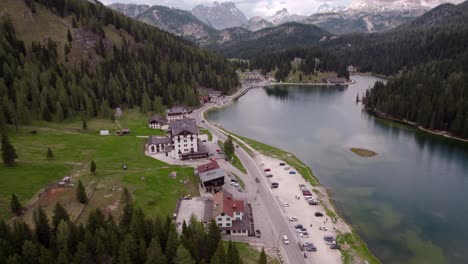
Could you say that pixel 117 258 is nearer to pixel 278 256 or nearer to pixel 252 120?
pixel 278 256

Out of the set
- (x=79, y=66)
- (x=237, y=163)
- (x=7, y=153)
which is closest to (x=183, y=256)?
(x=237, y=163)

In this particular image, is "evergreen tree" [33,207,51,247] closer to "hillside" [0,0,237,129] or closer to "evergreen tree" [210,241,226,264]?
"evergreen tree" [210,241,226,264]

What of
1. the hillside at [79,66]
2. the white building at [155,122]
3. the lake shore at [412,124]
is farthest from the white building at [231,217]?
the lake shore at [412,124]

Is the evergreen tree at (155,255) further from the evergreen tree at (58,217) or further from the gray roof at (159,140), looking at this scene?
the gray roof at (159,140)

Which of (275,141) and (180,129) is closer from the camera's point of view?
(180,129)

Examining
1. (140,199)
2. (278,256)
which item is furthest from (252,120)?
(278,256)

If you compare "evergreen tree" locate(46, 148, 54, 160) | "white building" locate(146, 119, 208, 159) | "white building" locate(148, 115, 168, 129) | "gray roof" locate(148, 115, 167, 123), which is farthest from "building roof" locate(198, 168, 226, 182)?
"gray roof" locate(148, 115, 167, 123)
